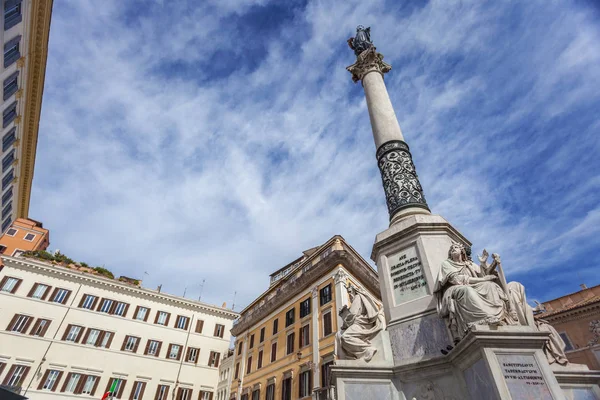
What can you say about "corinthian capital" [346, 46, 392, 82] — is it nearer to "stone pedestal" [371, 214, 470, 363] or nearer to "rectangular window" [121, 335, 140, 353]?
"stone pedestal" [371, 214, 470, 363]

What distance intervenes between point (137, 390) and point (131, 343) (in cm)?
494

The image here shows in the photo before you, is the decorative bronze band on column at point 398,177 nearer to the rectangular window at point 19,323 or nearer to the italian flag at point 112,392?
the italian flag at point 112,392

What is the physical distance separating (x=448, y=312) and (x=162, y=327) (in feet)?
136

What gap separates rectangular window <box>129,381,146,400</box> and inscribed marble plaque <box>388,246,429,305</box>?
38353 mm

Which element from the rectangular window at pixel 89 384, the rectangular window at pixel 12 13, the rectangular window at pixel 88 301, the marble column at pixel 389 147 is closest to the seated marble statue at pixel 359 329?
the marble column at pixel 389 147

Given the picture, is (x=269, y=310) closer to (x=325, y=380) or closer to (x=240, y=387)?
(x=240, y=387)

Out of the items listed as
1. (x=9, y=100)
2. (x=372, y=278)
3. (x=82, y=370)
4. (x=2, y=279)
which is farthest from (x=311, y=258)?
(x=2, y=279)

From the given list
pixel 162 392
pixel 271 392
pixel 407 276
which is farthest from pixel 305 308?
pixel 407 276

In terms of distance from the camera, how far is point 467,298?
17.3ft

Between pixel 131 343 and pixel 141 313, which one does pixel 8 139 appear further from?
pixel 131 343

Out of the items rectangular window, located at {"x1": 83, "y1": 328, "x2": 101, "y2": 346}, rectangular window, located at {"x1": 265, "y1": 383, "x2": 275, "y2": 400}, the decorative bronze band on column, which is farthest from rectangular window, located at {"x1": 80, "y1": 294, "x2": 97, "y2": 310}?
the decorative bronze band on column

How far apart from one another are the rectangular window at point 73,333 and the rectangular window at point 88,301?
7.45ft

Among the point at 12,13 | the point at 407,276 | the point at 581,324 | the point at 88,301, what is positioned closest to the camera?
the point at 407,276

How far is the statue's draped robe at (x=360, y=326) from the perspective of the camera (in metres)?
6.34
